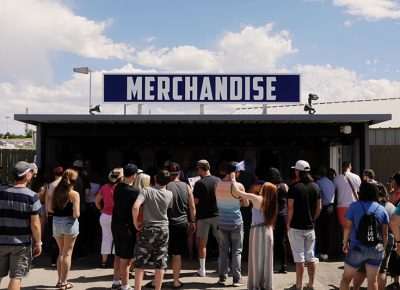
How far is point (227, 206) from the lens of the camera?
22.2ft

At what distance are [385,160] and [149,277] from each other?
10.8 meters

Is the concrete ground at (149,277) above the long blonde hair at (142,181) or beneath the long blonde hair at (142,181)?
beneath

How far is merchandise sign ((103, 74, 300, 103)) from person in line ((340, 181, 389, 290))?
6116mm

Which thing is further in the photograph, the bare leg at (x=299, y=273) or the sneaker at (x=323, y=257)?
the sneaker at (x=323, y=257)

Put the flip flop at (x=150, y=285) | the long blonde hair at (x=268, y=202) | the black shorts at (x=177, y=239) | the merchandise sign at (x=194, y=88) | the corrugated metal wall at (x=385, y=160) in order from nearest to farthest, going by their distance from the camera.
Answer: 1. the long blonde hair at (x=268, y=202)
2. the black shorts at (x=177, y=239)
3. the flip flop at (x=150, y=285)
4. the merchandise sign at (x=194, y=88)
5. the corrugated metal wall at (x=385, y=160)

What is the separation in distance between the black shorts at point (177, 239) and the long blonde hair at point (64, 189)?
1476 millimetres

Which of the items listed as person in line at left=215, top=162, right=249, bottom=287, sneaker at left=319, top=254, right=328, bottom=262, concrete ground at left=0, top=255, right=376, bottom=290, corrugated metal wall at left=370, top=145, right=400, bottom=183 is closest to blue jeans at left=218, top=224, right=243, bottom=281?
person in line at left=215, top=162, right=249, bottom=287

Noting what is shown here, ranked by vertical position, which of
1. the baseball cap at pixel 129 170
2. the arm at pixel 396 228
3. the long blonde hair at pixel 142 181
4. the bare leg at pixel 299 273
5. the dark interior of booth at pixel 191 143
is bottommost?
the bare leg at pixel 299 273

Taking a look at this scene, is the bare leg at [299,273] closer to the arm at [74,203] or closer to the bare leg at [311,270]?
the bare leg at [311,270]

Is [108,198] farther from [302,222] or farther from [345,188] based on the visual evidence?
[345,188]

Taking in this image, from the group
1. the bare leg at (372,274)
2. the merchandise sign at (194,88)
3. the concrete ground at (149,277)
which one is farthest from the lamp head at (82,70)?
the bare leg at (372,274)

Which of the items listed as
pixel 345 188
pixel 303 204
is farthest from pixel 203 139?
pixel 303 204

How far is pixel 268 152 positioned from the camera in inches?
503

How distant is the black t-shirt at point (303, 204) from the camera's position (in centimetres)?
638
